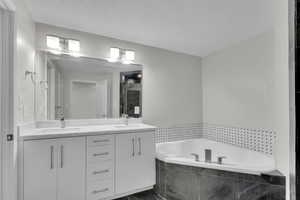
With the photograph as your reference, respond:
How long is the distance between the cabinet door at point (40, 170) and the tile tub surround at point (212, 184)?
1278mm

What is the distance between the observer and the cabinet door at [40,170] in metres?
1.62

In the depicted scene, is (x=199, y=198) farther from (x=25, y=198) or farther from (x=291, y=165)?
(x=25, y=198)

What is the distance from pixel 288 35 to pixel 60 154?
7.12ft

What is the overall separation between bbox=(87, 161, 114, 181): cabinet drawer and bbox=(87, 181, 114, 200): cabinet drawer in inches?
2.5

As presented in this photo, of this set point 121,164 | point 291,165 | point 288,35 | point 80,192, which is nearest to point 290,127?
point 291,165

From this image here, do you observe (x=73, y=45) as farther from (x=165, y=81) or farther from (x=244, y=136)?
(x=244, y=136)

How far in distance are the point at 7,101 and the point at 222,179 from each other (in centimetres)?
213

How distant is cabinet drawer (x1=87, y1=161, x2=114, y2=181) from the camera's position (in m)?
1.91

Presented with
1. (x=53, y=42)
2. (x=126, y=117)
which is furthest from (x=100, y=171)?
(x=53, y=42)

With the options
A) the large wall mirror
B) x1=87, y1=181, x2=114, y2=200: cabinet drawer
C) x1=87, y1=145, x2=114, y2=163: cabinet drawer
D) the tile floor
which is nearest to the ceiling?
the large wall mirror

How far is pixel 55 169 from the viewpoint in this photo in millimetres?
1733

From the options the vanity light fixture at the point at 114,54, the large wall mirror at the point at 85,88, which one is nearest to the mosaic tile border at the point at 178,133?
the large wall mirror at the point at 85,88

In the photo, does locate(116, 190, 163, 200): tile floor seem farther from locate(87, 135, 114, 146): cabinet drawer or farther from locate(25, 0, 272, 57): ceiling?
locate(25, 0, 272, 57): ceiling

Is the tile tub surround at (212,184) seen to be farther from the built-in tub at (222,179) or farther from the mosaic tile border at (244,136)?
the mosaic tile border at (244,136)
